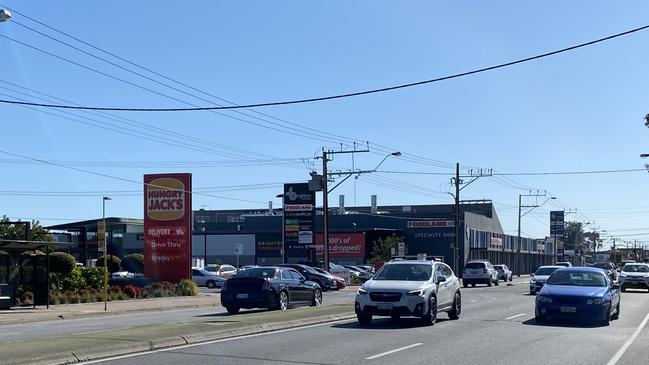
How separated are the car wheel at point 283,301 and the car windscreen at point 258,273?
67cm

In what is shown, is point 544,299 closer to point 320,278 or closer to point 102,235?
point 102,235

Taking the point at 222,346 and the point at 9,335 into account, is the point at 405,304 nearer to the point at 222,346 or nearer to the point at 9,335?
the point at 222,346

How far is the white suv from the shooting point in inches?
769

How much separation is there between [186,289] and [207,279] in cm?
1449

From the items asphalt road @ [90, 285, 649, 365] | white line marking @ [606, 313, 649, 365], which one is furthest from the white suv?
white line marking @ [606, 313, 649, 365]

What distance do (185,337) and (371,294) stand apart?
5.38 metres

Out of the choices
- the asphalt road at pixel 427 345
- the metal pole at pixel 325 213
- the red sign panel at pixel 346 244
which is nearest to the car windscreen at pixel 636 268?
the metal pole at pixel 325 213

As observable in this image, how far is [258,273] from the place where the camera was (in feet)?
89.0

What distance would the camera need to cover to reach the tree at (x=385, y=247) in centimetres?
7644

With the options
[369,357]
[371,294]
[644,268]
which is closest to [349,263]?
[644,268]

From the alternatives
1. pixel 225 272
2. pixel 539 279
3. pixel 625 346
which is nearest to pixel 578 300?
pixel 625 346

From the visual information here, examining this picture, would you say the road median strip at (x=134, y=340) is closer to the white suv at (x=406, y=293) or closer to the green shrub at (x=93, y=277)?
the white suv at (x=406, y=293)

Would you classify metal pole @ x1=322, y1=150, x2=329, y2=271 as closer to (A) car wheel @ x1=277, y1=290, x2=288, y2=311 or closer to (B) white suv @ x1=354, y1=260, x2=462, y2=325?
(A) car wheel @ x1=277, y1=290, x2=288, y2=311

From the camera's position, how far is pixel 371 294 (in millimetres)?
19797
